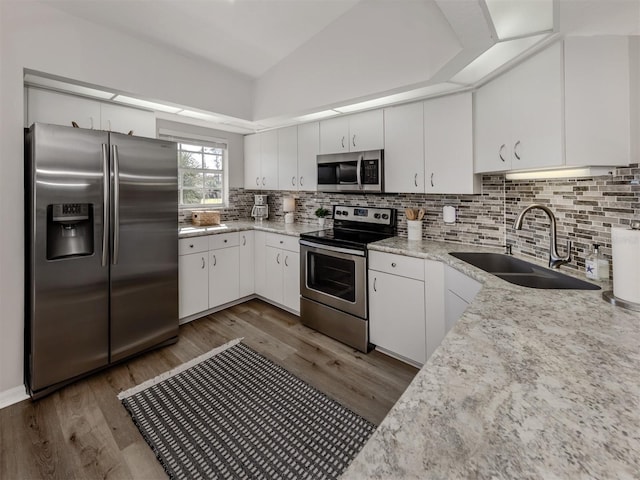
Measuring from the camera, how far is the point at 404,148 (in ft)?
8.71

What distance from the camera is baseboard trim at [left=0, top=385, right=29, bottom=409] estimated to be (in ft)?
6.57

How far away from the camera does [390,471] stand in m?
0.47

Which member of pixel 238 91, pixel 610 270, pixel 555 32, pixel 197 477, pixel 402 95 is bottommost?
pixel 197 477

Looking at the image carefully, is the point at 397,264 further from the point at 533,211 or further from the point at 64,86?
the point at 64,86

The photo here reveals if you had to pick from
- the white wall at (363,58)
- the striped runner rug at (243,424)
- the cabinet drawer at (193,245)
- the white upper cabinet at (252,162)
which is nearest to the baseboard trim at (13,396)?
the striped runner rug at (243,424)

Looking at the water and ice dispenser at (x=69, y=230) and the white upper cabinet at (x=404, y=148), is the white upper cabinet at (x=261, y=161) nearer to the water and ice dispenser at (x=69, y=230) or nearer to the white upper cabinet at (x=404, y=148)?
the white upper cabinet at (x=404, y=148)

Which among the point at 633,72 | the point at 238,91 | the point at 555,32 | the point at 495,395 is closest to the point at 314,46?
the point at 238,91

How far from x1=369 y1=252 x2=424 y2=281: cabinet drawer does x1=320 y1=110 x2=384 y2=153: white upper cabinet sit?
1068 mm

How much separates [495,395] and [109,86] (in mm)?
3179

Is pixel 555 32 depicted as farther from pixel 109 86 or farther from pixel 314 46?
pixel 109 86

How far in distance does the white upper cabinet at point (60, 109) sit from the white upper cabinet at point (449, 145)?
9.66 feet

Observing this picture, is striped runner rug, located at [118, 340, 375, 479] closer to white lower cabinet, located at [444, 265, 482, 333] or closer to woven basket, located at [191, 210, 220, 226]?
white lower cabinet, located at [444, 265, 482, 333]

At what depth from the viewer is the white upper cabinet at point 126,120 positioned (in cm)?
275

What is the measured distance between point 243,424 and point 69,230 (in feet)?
6.07
